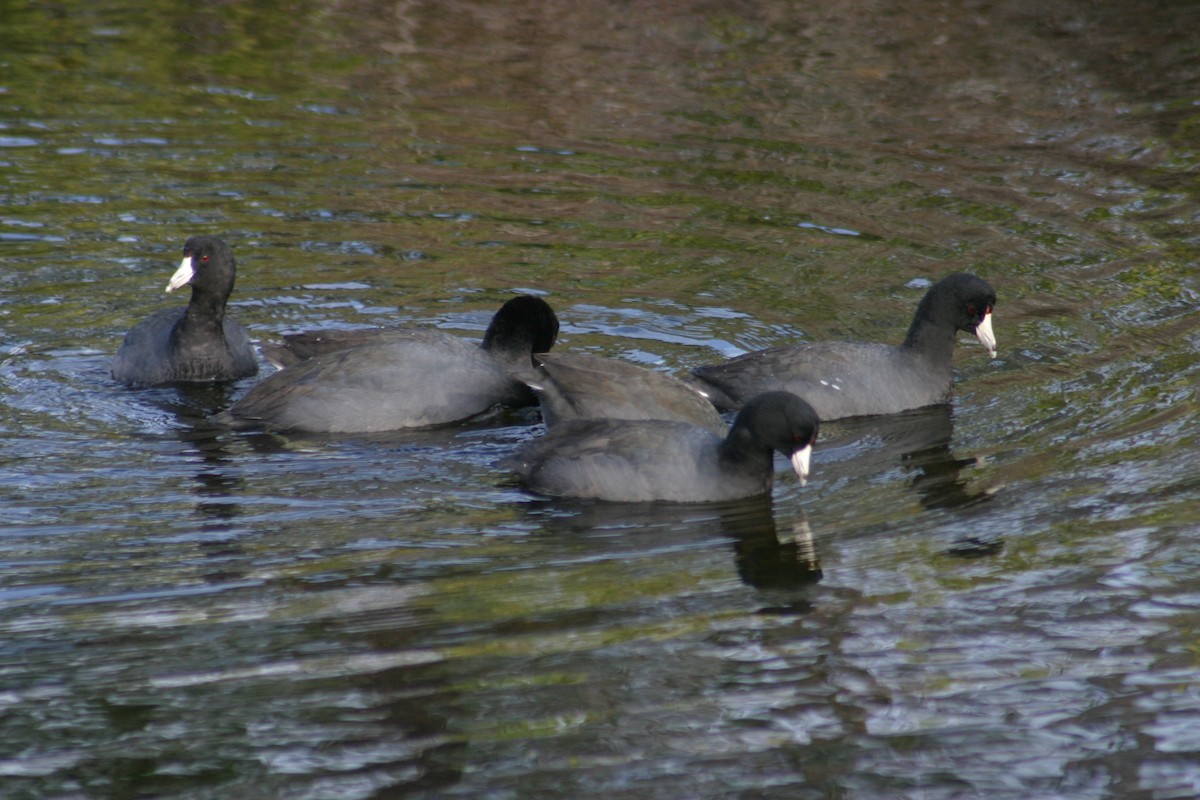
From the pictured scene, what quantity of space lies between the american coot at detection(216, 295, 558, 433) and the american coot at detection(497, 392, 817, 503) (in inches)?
42.7

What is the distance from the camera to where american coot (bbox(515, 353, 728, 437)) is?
7422 mm

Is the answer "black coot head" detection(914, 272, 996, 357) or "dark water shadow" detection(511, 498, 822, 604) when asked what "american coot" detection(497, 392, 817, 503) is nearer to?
"dark water shadow" detection(511, 498, 822, 604)

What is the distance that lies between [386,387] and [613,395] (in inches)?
46.0

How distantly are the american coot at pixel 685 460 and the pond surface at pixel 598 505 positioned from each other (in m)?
0.13

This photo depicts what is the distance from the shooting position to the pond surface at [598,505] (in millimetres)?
4609

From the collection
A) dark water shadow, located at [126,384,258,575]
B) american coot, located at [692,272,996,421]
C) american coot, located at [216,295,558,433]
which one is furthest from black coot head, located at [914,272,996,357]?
dark water shadow, located at [126,384,258,575]

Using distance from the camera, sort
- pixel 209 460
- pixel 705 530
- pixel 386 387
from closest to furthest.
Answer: pixel 705 530 → pixel 209 460 → pixel 386 387

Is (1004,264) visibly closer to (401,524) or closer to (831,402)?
(831,402)

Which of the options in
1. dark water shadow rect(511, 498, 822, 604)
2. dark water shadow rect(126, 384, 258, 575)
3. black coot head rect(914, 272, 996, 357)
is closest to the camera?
dark water shadow rect(511, 498, 822, 604)

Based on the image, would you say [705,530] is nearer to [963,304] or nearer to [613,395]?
[613,395]

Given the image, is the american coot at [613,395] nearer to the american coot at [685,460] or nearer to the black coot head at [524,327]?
the american coot at [685,460]

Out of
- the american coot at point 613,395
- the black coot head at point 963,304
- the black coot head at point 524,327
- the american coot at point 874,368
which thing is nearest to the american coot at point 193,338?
the black coot head at point 524,327

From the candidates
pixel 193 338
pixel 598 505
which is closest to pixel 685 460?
pixel 598 505

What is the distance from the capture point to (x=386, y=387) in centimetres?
774
